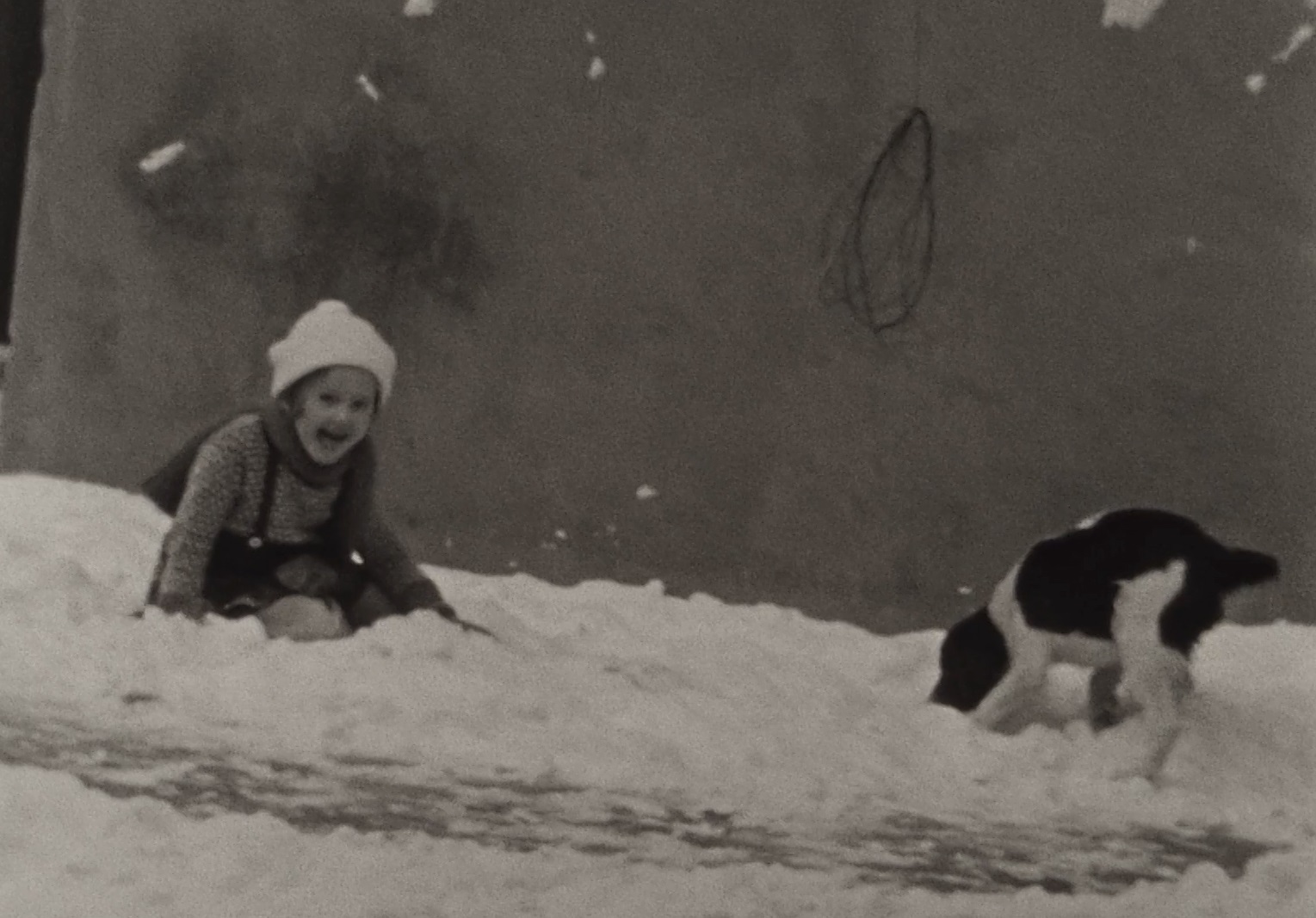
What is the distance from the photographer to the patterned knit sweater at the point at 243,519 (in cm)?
124

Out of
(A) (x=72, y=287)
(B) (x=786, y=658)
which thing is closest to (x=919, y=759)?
(B) (x=786, y=658)

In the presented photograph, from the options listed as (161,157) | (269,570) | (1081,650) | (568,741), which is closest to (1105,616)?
(1081,650)

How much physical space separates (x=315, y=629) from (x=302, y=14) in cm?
49

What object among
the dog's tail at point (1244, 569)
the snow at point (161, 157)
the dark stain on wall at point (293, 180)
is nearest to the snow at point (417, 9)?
the dark stain on wall at point (293, 180)

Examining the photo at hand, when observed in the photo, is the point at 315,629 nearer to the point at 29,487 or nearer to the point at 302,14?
the point at 29,487

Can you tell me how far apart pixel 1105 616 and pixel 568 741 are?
450 millimetres

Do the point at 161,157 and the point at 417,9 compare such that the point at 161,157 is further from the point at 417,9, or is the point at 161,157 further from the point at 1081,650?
the point at 1081,650

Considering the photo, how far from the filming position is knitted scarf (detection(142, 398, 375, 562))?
1.25m

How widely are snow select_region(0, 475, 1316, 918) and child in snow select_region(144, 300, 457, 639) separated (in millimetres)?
26

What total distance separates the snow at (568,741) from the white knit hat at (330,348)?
15 cm

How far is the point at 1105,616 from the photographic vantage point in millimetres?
1282

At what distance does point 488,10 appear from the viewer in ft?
4.26

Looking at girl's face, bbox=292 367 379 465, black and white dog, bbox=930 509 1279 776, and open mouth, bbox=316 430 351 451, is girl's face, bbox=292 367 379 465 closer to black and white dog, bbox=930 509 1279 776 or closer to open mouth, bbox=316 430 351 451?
open mouth, bbox=316 430 351 451

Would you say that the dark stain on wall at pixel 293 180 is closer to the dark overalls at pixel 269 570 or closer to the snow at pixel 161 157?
the snow at pixel 161 157
